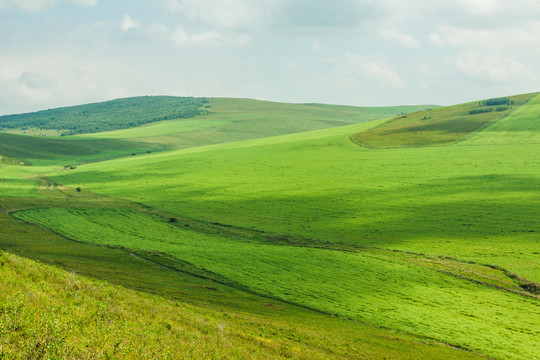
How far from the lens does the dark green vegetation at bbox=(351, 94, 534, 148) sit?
121062 millimetres

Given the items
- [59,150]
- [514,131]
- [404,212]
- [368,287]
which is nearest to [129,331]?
[368,287]

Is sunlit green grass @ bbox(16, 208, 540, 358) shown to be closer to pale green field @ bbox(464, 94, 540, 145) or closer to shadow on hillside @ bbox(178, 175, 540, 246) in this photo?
shadow on hillside @ bbox(178, 175, 540, 246)

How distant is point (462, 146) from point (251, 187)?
5422 centimetres

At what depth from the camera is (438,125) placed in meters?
133

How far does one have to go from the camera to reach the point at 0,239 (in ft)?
161

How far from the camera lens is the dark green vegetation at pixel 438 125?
12106 centimetres

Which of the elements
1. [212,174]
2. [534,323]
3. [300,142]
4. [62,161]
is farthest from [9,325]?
[62,161]

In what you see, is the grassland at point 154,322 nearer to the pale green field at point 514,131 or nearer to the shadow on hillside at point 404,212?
the shadow on hillside at point 404,212

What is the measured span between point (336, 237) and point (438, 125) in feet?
291

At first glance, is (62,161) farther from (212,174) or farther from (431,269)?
(431,269)

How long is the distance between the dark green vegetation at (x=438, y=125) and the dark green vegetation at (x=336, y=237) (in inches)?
104

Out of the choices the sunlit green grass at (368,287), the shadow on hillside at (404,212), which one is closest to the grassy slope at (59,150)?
the shadow on hillside at (404,212)

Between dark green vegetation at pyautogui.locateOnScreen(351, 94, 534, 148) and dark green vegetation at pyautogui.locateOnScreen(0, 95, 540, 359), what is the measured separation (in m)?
2.63

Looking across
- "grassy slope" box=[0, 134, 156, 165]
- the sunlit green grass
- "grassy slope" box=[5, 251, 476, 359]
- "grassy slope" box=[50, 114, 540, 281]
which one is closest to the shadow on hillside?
"grassy slope" box=[50, 114, 540, 281]
